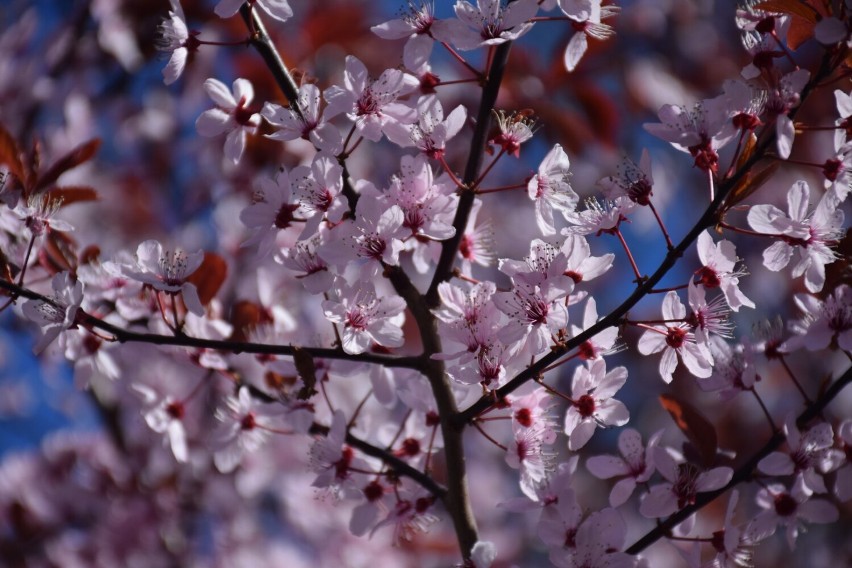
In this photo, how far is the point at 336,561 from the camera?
9.75ft

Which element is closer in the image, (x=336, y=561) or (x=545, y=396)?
(x=545, y=396)

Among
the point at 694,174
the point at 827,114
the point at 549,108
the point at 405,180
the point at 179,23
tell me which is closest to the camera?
the point at 405,180

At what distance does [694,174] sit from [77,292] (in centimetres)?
334

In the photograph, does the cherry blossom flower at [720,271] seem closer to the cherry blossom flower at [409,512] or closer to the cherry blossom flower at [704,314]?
the cherry blossom flower at [704,314]

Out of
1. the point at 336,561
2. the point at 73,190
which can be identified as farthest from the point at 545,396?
the point at 336,561

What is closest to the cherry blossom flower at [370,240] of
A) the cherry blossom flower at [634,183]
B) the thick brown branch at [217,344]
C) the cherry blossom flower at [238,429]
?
the thick brown branch at [217,344]

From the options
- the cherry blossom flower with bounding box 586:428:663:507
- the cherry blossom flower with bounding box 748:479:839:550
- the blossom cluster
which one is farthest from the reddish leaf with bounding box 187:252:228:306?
the cherry blossom flower with bounding box 748:479:839:550

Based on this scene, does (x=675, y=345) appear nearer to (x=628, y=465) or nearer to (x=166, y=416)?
(x=628, y=465)

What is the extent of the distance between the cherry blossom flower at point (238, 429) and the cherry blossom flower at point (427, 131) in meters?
0.44

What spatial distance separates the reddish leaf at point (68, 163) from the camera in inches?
42.6

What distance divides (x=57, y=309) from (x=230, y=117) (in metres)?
0.31

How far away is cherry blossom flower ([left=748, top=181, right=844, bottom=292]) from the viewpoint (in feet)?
2.63

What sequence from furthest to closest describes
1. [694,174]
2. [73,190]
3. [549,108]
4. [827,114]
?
[694,174]
[827,114]
[549,108]
[73,190]

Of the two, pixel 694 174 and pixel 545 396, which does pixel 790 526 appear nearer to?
pixel 545 396
